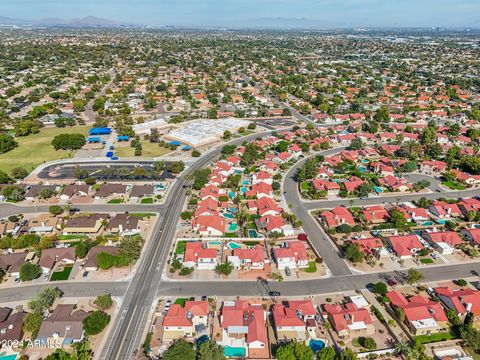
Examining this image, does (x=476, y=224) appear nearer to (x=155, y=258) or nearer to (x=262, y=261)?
(x=262, y=261)

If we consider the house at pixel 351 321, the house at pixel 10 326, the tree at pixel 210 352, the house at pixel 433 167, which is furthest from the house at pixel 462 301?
the house at pixel 10 326

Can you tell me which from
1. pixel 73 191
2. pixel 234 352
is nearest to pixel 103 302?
pixel 234 352

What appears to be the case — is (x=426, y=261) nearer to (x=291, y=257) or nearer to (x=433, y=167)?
(x=291, y=257)

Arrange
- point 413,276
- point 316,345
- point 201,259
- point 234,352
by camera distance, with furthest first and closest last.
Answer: point 201,259 < point 413,276 < point 316,345 < point 234,352

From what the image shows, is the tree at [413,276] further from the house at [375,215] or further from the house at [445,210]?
the house at [445,210]

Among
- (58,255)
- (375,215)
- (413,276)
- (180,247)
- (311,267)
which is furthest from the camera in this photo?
(375,215)

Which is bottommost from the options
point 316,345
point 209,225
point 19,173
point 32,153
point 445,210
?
point 32,153
